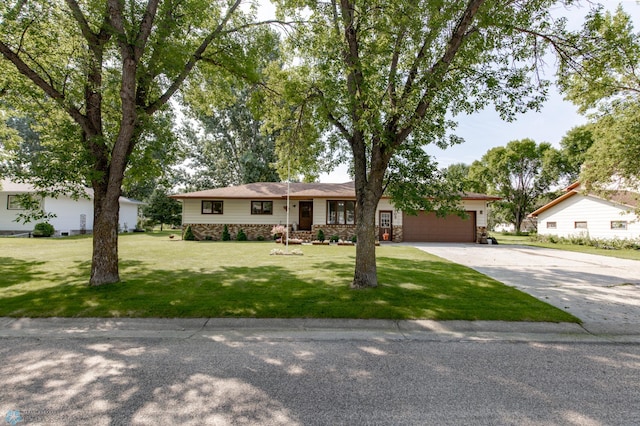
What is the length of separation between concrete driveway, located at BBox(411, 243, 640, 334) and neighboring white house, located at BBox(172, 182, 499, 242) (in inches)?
360

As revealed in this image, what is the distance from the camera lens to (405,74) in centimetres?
705

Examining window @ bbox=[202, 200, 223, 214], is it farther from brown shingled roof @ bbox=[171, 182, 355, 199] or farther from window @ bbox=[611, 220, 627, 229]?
window @ bbox=[611, 220, 627, 229]

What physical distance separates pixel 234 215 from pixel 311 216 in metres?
5.56

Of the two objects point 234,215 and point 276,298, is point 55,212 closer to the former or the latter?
point 234,215

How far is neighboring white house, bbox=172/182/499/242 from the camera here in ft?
68.4

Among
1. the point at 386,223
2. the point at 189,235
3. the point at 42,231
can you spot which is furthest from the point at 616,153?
the point at 42,231

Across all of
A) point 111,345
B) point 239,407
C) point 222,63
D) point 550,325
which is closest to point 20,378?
point 111,345

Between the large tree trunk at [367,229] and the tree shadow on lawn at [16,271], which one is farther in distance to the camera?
the tree shadow on lawn at [16,271]

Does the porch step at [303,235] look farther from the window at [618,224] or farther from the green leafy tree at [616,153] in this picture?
the window at [618,224]

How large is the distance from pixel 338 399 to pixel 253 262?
8.34m

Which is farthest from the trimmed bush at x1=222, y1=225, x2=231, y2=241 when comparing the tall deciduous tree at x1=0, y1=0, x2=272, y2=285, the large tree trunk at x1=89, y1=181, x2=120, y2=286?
the large tree trunk at x1=89, y1=181, x2=120, y2=286

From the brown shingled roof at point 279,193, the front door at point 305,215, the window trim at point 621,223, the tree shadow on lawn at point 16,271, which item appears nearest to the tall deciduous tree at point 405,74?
the tree shadow on lawn at point 16,271

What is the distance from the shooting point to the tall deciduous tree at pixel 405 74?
5.77 m

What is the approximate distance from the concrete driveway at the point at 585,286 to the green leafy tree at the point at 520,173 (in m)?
29.0
